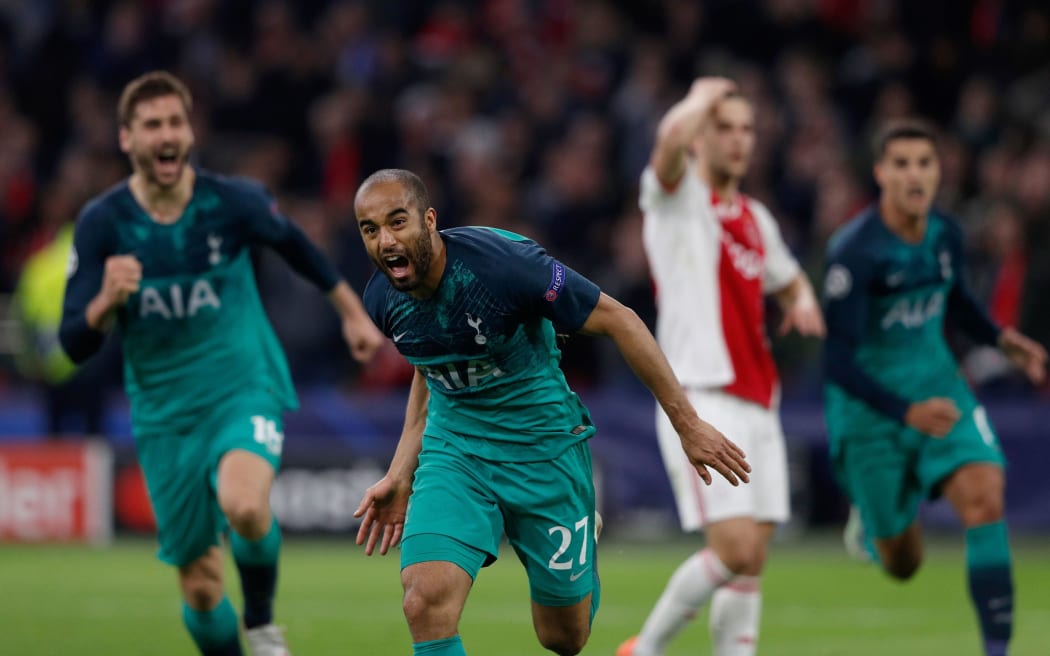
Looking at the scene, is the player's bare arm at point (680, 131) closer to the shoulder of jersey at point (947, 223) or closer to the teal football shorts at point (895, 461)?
the shoulder of jersey at point (947, 223)

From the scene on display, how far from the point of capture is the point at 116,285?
23.5ft

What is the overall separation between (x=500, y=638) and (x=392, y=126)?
907 cm

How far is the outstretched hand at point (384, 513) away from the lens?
609 cm

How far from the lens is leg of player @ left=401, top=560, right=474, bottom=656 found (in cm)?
570

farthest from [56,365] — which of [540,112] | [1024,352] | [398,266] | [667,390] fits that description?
[667,390]

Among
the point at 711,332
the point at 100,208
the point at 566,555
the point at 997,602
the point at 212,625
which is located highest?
the point at 100,208

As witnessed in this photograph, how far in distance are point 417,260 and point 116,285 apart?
6.25ft

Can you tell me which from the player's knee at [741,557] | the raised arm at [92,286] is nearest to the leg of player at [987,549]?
the player's knee at [741,557]

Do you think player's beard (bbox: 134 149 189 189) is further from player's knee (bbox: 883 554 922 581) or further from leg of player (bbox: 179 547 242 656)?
player's knee (bbox: 883 554 922 581)

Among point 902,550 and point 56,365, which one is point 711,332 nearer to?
point 902,550

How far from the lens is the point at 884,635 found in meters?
9.79

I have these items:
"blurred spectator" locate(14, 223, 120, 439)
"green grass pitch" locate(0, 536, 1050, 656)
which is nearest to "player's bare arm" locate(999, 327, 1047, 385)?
"green grass pitch" locate(0, 536, 1050, 656)

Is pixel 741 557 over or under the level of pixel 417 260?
under

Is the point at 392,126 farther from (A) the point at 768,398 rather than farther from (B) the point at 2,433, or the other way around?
(A) the point at 768,398
